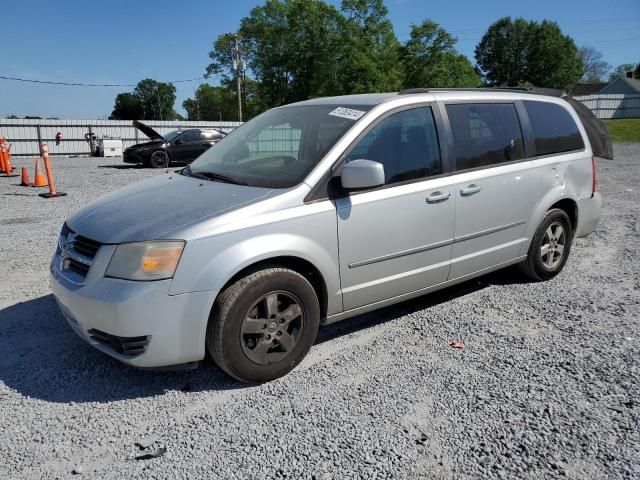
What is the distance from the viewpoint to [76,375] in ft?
10.4

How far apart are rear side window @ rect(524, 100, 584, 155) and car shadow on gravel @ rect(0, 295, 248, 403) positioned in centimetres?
350

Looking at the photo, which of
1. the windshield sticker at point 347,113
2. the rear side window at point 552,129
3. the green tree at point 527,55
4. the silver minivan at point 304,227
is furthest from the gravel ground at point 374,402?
the green tree at point 527,55

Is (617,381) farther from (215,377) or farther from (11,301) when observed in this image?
(11,301)

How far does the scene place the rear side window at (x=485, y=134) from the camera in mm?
3910

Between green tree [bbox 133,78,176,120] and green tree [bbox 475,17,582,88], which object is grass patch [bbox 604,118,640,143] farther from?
green tree [bbox 133,78,176,120]

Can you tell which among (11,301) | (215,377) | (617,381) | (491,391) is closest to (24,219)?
(11,301)

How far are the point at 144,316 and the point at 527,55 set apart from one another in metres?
88.3

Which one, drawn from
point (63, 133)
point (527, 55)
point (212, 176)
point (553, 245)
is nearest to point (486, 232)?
point (553, 245)

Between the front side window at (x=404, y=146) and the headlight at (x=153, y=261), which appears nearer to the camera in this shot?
the headlight at (x=153, y=261)

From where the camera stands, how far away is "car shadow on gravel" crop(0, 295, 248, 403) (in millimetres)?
2979

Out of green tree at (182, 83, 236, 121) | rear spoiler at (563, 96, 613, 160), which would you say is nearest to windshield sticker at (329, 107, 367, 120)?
rear spoiler at (563, 96, 613, 160)

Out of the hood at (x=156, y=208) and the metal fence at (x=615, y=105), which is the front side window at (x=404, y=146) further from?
the metal fence at (x=615, y=105)

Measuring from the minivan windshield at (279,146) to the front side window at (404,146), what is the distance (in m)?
0.19

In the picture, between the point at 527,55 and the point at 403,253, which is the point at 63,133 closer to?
the point at 403,253
